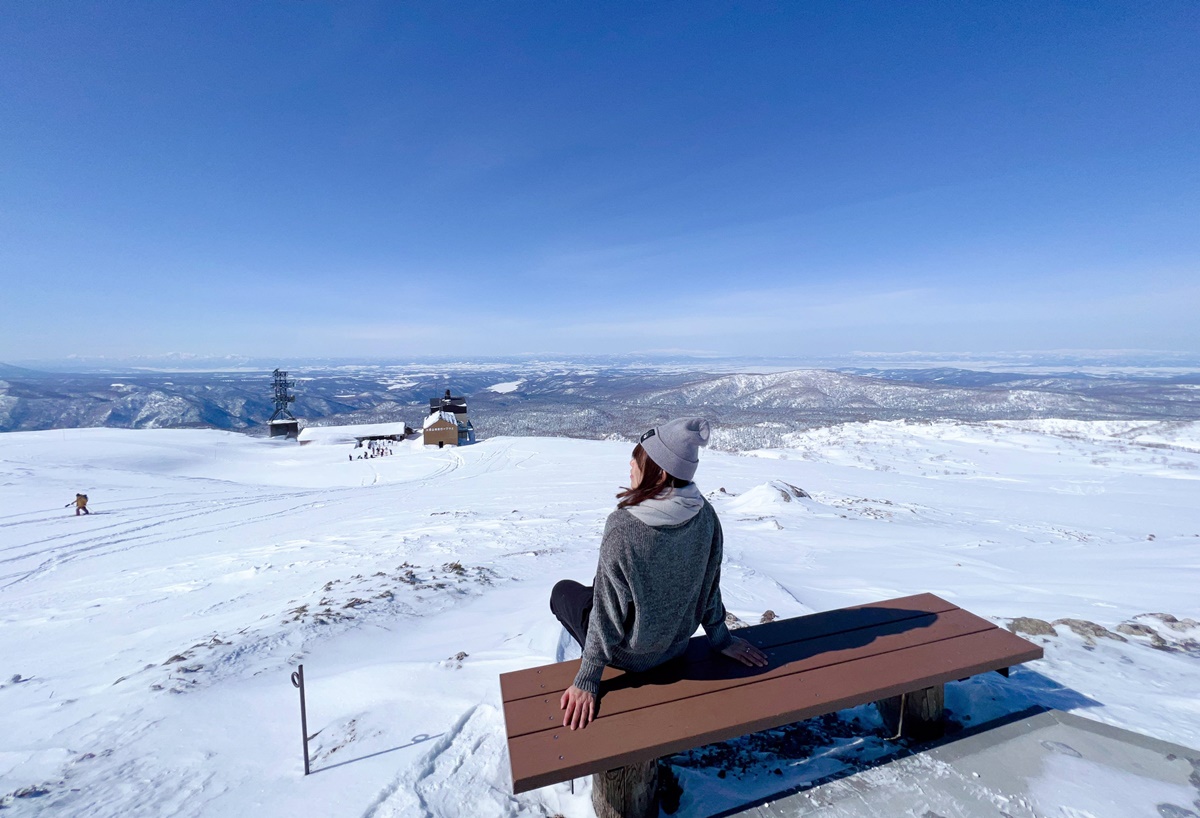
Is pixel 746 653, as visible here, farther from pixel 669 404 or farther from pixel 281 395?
pixel 669 404

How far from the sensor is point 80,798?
271 centimetres

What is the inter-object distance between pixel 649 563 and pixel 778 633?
4.40 feet

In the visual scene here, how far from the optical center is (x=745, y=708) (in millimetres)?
2250

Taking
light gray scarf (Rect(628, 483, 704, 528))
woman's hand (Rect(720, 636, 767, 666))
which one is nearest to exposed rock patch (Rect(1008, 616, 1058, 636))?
woman's hand (Rect(720, 636, 767, 666))

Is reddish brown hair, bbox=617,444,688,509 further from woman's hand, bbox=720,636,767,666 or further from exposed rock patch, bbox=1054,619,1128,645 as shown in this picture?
exposed rock patch, bbox=1054,619,1128,645

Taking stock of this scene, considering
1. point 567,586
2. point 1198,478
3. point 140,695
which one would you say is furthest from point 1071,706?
point 1198,478

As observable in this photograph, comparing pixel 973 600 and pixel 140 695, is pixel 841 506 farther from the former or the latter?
pixel 140 695

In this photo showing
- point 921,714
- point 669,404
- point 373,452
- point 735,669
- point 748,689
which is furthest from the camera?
point 669,404

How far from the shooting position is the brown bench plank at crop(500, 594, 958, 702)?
8.01ft

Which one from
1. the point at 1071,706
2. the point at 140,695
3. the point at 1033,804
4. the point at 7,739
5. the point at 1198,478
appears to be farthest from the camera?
the point at 1198,478

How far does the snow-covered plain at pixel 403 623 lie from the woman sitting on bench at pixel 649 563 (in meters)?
0.77

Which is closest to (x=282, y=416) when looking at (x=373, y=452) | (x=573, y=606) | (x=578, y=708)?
(x=373, y=452)

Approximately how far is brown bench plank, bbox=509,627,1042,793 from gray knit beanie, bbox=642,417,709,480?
1.13 meters

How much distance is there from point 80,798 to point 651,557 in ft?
12.0
